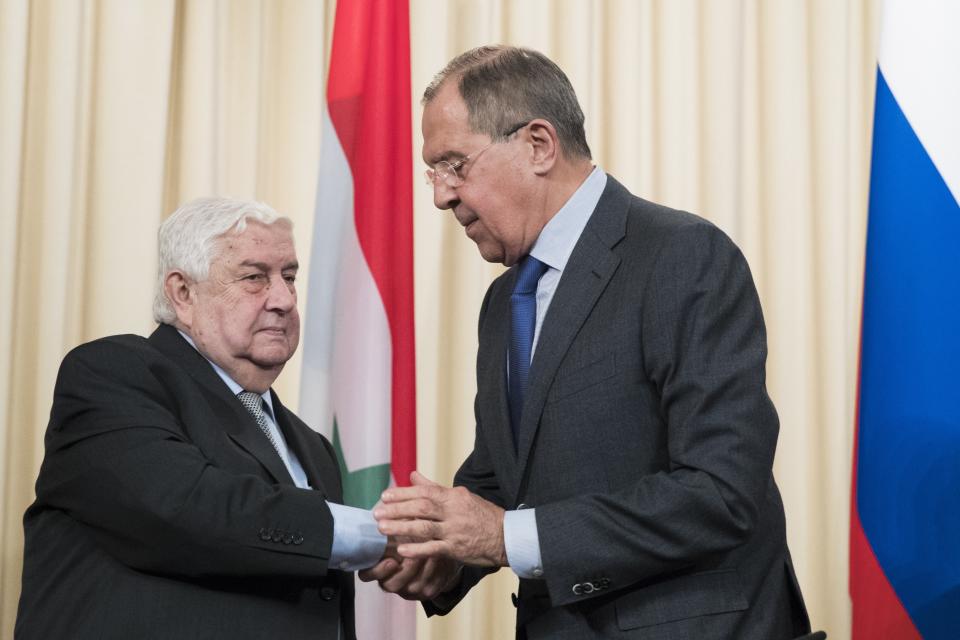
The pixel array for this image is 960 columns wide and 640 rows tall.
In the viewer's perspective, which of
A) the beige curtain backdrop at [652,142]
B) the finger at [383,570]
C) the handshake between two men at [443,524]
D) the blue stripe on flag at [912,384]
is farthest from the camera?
the beige curtain backdrop at [652,142]

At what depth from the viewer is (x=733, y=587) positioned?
1846 mm

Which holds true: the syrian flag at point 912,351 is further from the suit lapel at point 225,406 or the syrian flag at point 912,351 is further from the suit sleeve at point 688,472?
the suit lapel at point 225,406

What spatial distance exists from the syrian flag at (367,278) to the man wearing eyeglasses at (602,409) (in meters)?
1.13

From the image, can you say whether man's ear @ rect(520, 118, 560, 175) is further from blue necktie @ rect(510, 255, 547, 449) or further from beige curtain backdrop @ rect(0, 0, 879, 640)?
beige curtain backdrop @ rect(0, 0, 879, 640)

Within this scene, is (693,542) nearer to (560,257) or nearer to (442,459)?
(560,257)

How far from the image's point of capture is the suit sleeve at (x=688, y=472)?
1781 millimetres

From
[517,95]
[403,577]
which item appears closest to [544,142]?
[517,95]

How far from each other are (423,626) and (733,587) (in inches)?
82.9

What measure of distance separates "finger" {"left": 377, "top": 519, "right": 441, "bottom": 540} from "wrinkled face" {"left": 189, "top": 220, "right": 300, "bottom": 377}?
0.55m

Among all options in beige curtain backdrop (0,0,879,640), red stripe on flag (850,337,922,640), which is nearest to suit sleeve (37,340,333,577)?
red stripe on flag (850,337,922,640)

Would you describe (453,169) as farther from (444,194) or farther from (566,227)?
(566,227)

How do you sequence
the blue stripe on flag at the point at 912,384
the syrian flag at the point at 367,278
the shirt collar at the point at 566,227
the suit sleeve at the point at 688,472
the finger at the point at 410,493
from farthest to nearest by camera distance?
the syrian flag at the point at 367,278, the blue stripe on flag at the point at 912,384, the shirt collar at the point at 566,227, the finger at the point at 410,493, the suit sleeve at the point at 688,472

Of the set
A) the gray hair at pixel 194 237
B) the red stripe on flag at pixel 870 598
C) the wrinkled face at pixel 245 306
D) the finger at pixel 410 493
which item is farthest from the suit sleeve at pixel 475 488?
the red stripe on flag at pixel 870 598

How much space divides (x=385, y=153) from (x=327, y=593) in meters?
1.57
